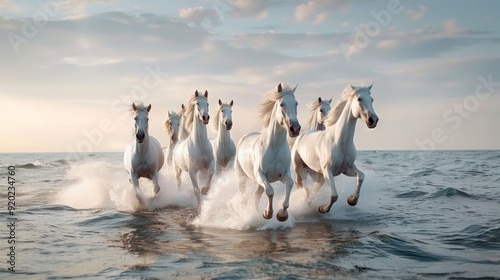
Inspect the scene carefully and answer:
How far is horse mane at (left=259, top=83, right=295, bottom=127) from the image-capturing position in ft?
24.9

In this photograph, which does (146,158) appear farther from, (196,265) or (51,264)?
(196,265)

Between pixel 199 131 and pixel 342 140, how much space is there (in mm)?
3788

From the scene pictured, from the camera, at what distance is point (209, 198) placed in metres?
10.4

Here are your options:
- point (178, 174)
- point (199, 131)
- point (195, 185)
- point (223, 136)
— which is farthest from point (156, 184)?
point (178, 174)

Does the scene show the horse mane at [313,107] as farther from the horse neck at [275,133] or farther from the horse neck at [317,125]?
the horse neck at [275,133]

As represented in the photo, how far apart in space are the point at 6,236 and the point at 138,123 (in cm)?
327

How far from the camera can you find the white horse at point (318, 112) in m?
11.2

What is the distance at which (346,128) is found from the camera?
848cm

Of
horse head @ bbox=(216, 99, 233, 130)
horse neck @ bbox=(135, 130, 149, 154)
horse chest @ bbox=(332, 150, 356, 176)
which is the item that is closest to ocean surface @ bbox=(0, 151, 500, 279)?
horse chest @ bbox=(332, 150, 356, 176)

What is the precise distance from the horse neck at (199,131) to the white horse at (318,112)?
267cm

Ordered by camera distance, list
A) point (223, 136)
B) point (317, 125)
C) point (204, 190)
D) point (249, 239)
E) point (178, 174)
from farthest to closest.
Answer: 1. point (178, 174)
2. point (317, 125)
3. point (223, 136)
4. point (204, 190)
5. point (249, 239)

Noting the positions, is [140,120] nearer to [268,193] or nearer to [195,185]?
[195,185]

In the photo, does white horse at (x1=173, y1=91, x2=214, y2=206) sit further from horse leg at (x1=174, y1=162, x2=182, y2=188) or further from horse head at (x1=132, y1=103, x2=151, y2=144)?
horse leg at (x1=174, y1=162, x2=182, y2=188)

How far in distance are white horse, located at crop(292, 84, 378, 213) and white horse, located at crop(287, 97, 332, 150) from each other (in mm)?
1955
